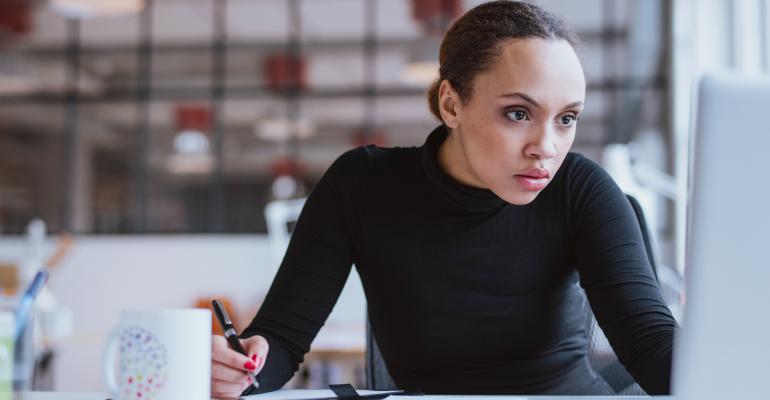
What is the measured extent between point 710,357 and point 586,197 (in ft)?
2.32

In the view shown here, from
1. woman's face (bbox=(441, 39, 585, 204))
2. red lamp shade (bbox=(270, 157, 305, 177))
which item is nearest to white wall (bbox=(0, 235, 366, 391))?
red lamp shade (bbox=(270, 157, 305, 177))

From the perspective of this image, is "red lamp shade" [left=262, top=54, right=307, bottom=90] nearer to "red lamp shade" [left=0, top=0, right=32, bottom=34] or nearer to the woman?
"red lamp shade" [left=0, top=0, right=32, bottom=34]

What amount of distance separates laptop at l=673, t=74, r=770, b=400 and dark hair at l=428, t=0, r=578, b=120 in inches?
25.0

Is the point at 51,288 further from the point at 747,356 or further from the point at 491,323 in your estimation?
the point at 747,356

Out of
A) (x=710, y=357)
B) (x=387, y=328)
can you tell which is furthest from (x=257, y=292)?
(x=710, y=357)

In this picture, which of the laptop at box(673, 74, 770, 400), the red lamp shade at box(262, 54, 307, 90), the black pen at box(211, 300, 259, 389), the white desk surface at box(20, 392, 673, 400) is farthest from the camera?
the red lamp shade at box(262, 54, 307, 90)

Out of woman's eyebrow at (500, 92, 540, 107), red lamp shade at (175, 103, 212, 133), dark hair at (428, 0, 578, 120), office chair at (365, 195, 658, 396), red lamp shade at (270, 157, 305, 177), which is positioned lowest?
office chair at (365, 195, 658, 396)

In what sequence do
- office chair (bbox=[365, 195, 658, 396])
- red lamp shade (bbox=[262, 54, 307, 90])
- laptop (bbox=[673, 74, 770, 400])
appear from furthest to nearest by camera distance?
red lamp shade (bbox=[262, 54, 307, 90])
office chair (bbox=[365, 195, 658, 396])
laptop (bbox=[673, 74, 770, 400])

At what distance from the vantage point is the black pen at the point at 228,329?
116 centimetres

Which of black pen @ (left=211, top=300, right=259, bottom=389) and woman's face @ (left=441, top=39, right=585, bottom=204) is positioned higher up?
woman's face @ (left=441, top=39, right=585, bottom=204)

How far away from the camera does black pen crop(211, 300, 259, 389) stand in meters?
1.16

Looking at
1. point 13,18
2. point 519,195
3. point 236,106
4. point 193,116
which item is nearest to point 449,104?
point 519,195

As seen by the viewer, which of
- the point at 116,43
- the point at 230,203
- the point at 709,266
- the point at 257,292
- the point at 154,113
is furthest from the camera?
the point at 154,113

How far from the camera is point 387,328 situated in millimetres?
1478
